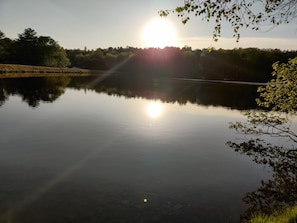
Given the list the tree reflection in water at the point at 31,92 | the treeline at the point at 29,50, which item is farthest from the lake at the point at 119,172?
the treeline at the point at 29,50

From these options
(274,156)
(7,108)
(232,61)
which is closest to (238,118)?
(274,156)

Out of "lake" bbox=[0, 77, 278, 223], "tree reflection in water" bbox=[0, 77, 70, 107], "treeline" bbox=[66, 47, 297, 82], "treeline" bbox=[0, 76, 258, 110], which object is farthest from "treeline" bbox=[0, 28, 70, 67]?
"lake" bbox=[0, 77, 278, 223]

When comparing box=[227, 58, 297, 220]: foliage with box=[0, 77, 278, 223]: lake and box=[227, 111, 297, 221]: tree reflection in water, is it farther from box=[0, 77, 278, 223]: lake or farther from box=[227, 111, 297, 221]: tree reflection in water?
box=[0, 77, 278, 223]: lake

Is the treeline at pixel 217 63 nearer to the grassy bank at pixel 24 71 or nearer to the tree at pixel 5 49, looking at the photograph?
the grassy bank at pixel 24 71

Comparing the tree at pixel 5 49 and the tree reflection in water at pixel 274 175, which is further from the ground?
the tree at pixel 5 49

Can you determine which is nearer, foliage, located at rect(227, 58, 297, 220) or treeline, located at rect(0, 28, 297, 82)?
foliage, located at rect(227, 58, 297, 220)

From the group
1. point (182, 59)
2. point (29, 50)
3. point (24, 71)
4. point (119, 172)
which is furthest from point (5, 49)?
point (119, 172)

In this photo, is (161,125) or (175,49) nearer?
(161,125)

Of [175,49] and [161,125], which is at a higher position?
[175,49]

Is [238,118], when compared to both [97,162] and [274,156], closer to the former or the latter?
[274,156]

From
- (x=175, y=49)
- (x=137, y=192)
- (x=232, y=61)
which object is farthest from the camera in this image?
(x=175, y=49)

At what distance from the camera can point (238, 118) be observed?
36.6 meters

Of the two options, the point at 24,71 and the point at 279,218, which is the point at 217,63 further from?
the point at 279,218

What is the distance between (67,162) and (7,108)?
2129 cm
